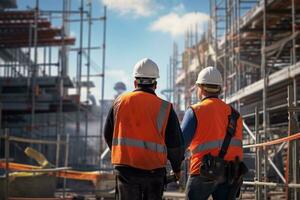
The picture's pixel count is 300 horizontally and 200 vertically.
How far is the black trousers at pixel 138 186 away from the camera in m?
3.80

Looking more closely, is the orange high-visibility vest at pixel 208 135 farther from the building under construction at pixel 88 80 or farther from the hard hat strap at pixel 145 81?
the building under construction at pixel 88 80

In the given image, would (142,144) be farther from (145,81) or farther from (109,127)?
(145,81)

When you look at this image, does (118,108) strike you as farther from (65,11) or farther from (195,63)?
(195,63)

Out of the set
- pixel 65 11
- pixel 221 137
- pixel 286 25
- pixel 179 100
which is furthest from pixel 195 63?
pixel 221 137

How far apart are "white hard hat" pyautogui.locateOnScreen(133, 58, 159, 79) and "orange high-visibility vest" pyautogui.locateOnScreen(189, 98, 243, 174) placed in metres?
0.59

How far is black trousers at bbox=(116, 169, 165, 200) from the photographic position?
3805 mm

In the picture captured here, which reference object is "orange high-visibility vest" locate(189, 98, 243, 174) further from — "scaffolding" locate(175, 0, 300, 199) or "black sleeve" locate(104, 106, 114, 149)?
"scaffolding" locate(175, 0, 300, 199)

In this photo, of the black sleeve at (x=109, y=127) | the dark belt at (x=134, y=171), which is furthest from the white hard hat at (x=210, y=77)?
the dark belt at (x=134, y=171)

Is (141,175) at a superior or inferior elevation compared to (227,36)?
inferior

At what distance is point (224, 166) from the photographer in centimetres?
448

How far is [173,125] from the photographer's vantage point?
4.02 m

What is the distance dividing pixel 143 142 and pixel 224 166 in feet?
2.96

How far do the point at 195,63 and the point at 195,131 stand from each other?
2516 cm

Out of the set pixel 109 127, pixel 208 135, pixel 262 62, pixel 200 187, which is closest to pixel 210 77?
pixel 208 135
